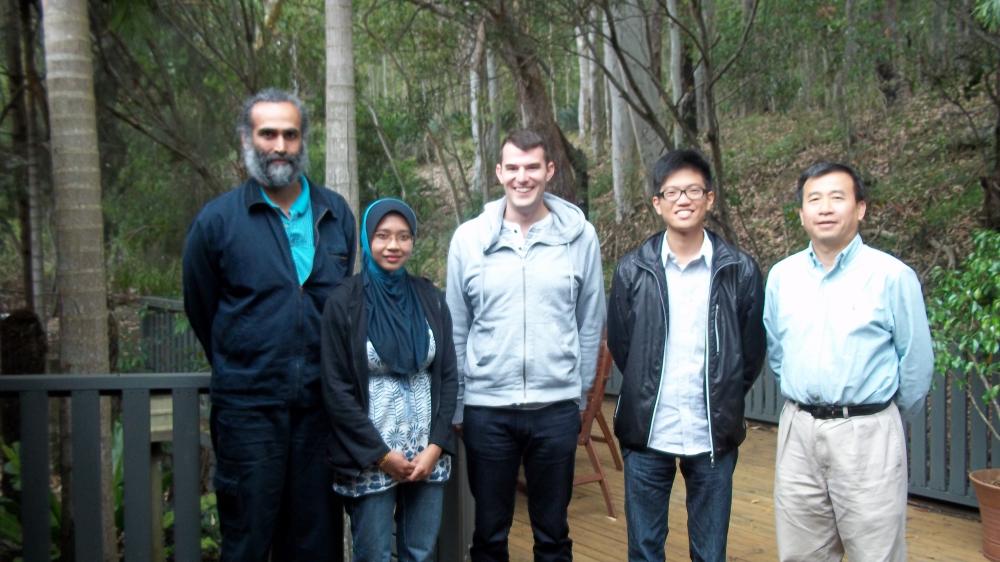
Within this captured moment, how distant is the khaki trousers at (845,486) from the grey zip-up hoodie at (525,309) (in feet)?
2.55

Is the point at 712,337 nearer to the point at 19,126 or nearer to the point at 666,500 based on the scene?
the point at 666,500

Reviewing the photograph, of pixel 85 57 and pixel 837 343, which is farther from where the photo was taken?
pixel 85 57

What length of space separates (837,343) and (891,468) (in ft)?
1.45

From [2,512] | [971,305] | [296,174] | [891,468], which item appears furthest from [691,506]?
[2,512]

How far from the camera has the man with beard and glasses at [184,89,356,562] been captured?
9.87ft

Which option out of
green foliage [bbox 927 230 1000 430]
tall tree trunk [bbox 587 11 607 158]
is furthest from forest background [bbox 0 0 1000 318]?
tall tree trunk [bbox 587 11 607 158]

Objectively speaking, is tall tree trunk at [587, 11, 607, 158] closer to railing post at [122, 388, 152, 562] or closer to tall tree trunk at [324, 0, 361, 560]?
tall tree trunk at [324, 0, 361, 560]

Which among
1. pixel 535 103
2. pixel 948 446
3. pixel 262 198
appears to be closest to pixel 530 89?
pixel 535 103

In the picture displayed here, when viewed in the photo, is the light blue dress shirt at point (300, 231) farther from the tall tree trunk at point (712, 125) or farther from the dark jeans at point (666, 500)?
the tall tree trunk at point (712, 125)

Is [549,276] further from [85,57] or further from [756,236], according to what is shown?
[756,236]

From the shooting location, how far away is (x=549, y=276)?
10.9ft

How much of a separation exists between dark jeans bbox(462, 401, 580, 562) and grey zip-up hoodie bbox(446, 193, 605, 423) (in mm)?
62

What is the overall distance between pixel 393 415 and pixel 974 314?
3.40 metres

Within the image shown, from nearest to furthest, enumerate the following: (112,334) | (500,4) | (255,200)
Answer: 1. (255,200)
2. (112,334)
3. (500,4)
